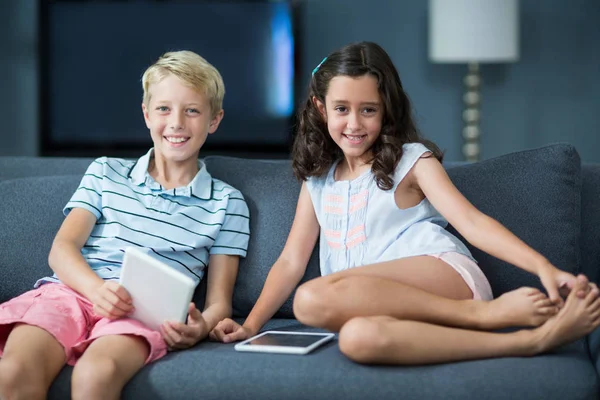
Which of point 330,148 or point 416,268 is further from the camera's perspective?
point 330,148

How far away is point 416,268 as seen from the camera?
5.89 feet

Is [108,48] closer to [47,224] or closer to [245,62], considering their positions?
[245,62]

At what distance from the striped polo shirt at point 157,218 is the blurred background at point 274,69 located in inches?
86.2

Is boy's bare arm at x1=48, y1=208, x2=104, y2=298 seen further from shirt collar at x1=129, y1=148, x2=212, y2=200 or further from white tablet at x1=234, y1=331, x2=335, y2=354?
white tablet at x1=234, y1=331, x2=335, y2=354

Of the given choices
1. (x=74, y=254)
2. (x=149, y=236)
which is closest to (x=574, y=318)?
(x=149, y=236)

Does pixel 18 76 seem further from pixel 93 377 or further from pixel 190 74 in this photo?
pixel 93 377

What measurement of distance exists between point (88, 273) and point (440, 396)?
828 millimetres

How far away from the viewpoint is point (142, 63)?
14.2 ft

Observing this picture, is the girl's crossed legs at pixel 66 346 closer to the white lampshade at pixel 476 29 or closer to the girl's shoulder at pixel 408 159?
the girl's shoulder at pixel 408 159

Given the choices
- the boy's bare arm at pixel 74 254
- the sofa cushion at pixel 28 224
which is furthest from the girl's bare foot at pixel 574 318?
the sofa cushion at pixel 28 224

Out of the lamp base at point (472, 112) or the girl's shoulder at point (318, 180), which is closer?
the girl's shoulder at point (318, 180)

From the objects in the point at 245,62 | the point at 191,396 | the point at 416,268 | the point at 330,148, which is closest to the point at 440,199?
the point at 416,268

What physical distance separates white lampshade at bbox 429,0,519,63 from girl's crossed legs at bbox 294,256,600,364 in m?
2.28

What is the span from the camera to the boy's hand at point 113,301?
1.69 meters
